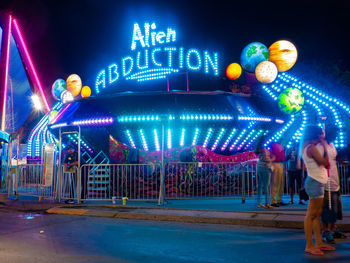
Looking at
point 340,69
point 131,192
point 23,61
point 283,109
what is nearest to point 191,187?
point 131,192

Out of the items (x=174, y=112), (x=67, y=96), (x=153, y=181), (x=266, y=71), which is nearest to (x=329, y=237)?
(x=153, y=181)

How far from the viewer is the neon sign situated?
16766 mm

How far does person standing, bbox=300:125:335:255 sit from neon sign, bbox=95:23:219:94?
11.9 m

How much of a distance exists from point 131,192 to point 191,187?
2.03m

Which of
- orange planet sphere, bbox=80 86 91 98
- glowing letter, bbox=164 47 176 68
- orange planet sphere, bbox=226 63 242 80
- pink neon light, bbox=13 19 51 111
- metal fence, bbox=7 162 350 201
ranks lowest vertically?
metal fence, bbox=7 162 350 201

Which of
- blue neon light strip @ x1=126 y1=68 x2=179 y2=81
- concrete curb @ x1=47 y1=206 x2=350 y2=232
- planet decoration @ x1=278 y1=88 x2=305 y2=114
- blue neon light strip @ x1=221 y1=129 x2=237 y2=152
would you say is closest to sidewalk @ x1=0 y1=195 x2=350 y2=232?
concrete curb @ x1=47 y1=206 x2=350 y2=232

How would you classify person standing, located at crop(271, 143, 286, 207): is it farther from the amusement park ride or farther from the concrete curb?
the amusement park ride

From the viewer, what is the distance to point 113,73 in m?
18.3

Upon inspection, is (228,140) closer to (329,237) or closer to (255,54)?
(255,54)

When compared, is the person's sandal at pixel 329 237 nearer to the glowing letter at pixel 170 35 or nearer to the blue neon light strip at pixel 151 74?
the blue neon light strip at pixel 151 74

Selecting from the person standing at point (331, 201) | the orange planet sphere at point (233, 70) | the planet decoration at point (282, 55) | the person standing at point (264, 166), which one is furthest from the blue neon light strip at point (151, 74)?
the person standing at point (331, 201)

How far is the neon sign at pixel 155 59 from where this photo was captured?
660 inches

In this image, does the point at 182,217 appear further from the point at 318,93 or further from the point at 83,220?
the point at 318,93

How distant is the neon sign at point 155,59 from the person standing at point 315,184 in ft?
38.9
